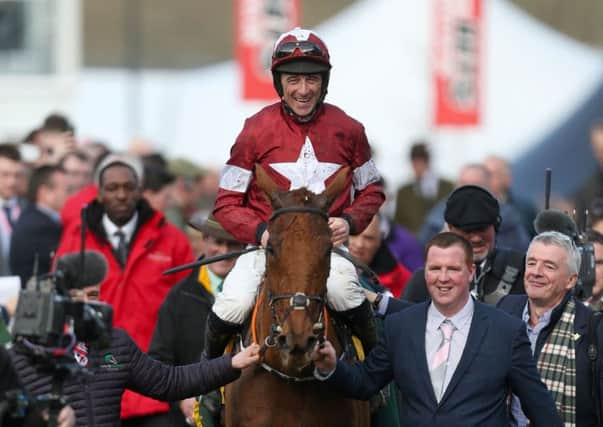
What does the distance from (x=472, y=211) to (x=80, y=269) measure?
126 inches

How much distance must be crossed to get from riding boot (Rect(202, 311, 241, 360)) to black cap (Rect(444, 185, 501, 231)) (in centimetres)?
203

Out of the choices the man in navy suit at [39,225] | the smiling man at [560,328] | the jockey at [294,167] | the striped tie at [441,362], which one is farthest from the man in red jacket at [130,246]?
the striped tie at [441,362]

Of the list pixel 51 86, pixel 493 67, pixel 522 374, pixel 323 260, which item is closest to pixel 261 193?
pixel 323 260

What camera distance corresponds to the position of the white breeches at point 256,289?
9.33 m

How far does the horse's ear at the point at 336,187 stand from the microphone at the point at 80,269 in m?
1.25

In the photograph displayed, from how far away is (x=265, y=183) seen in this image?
888 centimetres

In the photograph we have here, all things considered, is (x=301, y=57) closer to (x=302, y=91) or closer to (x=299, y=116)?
(x=302, y=91)

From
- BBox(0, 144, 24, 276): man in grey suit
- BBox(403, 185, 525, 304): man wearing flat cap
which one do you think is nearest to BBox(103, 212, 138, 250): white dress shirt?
BBox(0, 144, 24, 276): man in grey suit

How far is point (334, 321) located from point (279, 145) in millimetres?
976

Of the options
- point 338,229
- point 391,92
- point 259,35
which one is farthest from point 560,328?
point 391,92

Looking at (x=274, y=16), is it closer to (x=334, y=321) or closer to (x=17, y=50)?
(x=17, y=50)

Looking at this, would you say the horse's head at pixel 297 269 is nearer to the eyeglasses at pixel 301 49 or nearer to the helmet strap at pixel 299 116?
the helmet strap at pixel 299 116

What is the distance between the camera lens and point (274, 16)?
21859 mm

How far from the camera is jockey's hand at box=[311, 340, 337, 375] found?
8.59 metres
